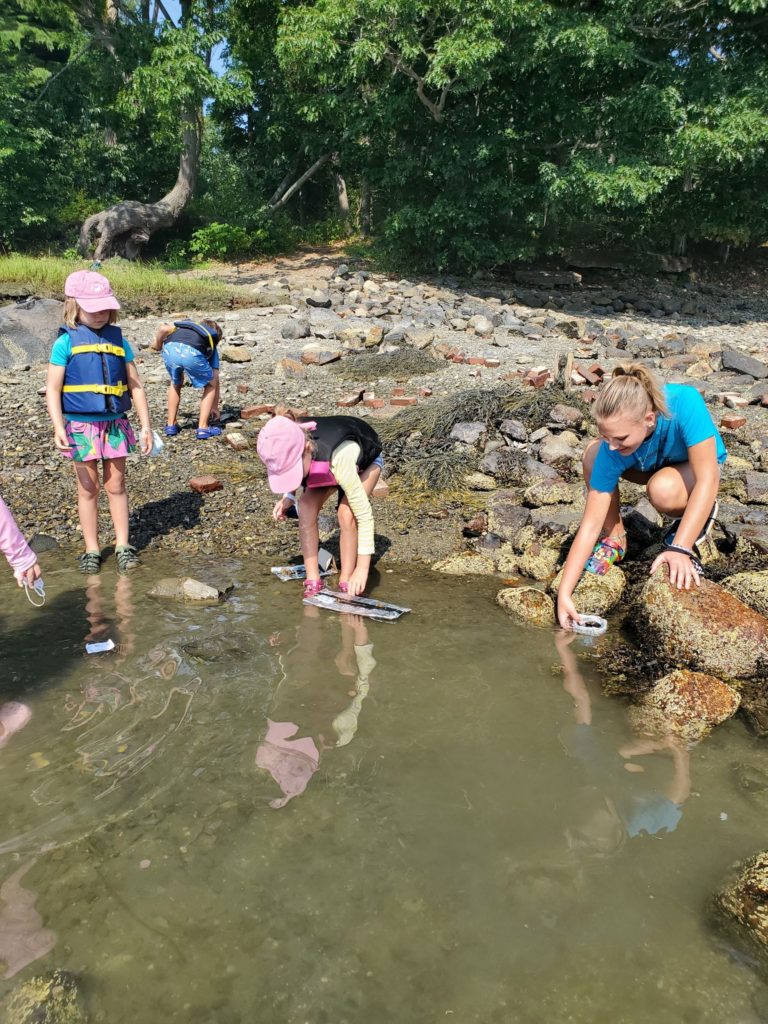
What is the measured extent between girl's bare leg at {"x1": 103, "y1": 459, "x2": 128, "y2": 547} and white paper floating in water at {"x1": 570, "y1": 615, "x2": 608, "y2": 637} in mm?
2978

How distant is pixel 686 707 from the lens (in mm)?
3094

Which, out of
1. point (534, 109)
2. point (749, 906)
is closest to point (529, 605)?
point (749, 906)

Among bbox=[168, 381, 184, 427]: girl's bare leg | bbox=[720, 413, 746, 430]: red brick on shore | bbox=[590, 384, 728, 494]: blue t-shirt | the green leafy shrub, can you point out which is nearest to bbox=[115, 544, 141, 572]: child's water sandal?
bbox=[168, 381, 184, 427]: girl's bare leg

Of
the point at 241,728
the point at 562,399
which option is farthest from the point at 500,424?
the point at 241,728

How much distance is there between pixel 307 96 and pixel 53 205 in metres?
8.76

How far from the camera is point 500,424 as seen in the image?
6832 millimetres

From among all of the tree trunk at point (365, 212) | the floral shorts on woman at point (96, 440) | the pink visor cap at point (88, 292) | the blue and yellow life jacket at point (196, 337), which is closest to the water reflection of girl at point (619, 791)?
the floral shorts on woman at point (96, 440)

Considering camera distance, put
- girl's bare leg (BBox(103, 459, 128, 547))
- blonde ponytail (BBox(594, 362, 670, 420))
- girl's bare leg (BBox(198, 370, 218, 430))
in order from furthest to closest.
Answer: girl's bare leg (BBox(198, 370, 218, 430)), girl's bare leg (BBox(103, 459, 128, 547)), blonde ponytail (BBox(594, 362, 670, 420))

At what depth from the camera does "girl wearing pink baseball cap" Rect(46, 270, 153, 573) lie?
4.51 meters

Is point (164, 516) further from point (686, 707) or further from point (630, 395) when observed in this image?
point (686, 707)

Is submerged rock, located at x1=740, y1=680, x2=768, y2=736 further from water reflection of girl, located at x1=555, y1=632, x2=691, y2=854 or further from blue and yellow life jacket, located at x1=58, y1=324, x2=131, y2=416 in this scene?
blue and yellow life jacket, located at x1=58, y1=324, x2=131, y2=416

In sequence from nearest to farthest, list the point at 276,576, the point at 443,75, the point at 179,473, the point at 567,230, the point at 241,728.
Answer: the point at 241,728 < the point at 276,576 < the point at 179,473 < the point at 443,75 < the point at 567,230

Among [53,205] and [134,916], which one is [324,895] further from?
[53,205]

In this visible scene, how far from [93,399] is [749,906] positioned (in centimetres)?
429
